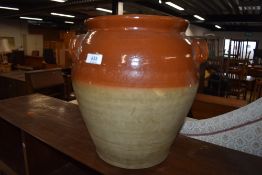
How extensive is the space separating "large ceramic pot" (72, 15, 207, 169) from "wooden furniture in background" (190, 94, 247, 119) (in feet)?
3.98

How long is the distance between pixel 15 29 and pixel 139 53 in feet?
33.4

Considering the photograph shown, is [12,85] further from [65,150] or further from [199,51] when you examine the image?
[199,51]

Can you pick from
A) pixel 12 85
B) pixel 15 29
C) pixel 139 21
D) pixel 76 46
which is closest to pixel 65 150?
pixel 76 46

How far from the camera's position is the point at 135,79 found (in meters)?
0.44

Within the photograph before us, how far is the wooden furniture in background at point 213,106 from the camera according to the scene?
1601 millimetres

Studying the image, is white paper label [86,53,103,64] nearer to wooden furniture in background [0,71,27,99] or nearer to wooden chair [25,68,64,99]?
wooden chair [25,68,64,99]

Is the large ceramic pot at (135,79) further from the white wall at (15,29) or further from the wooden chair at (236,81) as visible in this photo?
the white wall at (15,29)

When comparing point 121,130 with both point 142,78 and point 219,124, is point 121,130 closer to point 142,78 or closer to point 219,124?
point 142,78

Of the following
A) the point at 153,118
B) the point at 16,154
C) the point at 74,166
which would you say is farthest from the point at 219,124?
the point at 16,154

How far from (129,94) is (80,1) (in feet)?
10.6

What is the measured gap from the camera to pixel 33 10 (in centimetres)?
503

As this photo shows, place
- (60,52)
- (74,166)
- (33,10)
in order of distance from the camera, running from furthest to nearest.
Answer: (60,52), (33,10), (74,166)

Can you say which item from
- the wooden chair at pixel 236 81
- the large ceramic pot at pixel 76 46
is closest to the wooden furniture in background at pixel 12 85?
the large ceramic pot at pixel 76 46

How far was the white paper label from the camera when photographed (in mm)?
465
